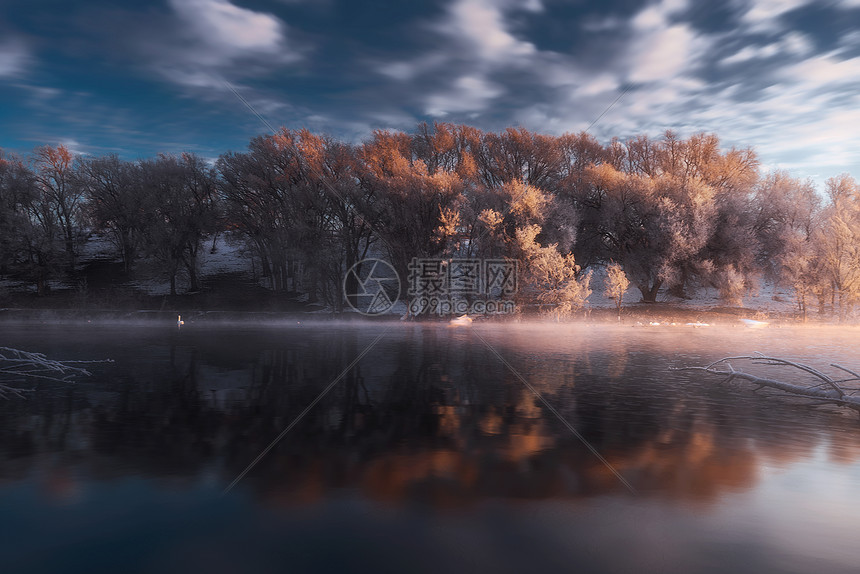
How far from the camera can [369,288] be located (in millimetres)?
72750

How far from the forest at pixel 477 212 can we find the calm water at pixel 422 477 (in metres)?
35.4

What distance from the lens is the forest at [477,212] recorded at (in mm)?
54719

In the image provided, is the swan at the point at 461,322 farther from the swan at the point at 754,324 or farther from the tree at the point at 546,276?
the swan at the point at 754,324

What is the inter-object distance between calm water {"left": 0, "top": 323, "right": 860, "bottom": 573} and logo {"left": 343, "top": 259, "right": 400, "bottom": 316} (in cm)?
4224

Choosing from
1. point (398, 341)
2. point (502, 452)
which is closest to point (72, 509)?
point (502, 452)

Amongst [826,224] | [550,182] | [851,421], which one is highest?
[550,182]

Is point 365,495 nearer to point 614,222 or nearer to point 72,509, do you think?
point 72,509

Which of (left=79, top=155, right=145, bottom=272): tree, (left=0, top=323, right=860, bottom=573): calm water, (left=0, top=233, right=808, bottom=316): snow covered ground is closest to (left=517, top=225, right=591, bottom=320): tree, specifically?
(left=0, top=233, right=808, bottom=316): snow covered ground

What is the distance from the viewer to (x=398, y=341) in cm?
3616

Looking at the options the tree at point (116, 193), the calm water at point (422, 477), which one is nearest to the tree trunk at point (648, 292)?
the calm water at point (422, 477)

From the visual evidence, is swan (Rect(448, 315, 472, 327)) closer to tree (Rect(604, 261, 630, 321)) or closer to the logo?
the logo

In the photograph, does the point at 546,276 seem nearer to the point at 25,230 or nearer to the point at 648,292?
the point at 648,292

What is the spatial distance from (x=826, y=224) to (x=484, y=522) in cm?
6457

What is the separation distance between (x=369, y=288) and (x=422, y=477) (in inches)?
2489
